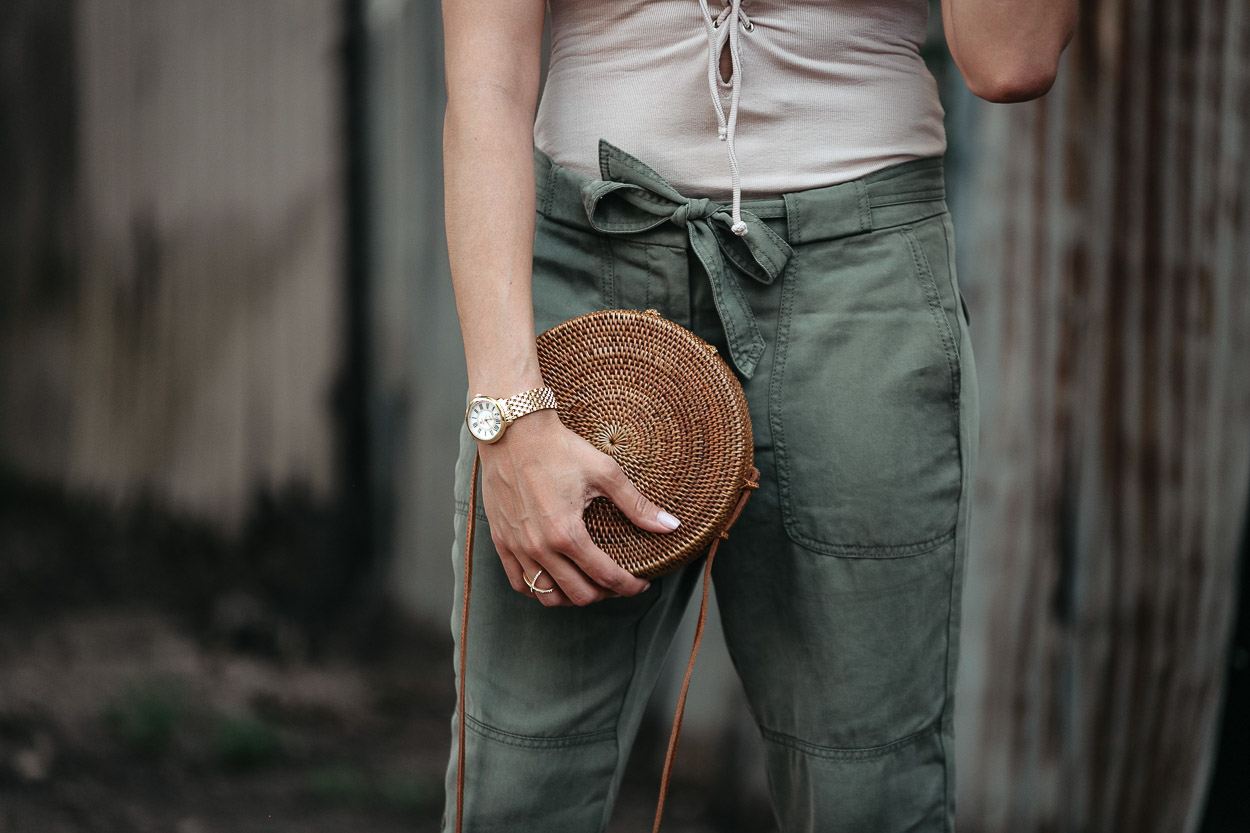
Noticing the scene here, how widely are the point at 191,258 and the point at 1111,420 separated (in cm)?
276

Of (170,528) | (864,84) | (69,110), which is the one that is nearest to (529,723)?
(864,84)

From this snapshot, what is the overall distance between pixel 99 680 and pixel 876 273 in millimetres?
2837

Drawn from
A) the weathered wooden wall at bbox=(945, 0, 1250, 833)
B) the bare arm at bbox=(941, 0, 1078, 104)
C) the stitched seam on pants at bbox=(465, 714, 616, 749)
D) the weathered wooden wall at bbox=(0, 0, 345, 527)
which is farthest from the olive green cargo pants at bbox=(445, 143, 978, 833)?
the weathered wooden wall at bbox=(0, 0, 345, 527)

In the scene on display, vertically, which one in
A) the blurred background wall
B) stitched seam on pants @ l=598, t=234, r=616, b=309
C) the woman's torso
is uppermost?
the woman's torso

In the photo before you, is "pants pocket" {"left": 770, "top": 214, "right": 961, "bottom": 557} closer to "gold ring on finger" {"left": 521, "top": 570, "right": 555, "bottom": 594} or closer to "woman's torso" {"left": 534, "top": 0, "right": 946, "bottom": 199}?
"woman's torso" {"left": 534, "top": 0, "right": 946, "bottom": 199}

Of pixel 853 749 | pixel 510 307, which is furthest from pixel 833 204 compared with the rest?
pixel 853 749

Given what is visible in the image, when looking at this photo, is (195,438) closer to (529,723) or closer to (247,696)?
(247,696)

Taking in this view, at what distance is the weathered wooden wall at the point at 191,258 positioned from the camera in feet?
10.5

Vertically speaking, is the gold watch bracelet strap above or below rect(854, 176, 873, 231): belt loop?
below

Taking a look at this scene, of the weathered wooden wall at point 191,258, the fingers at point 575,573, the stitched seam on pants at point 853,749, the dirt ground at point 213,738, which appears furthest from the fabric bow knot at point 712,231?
the weathered wooden wall at point 191,258

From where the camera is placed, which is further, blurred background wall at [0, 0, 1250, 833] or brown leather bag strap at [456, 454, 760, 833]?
blurred background wall at [0, 0, 1250, 833]

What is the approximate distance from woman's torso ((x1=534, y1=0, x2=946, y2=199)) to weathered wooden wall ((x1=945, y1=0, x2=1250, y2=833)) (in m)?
1.28

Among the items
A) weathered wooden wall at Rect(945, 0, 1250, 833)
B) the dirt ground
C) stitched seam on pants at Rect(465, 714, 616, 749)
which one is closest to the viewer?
stitched seam on pants at Rect(465, 714, 616, 749)

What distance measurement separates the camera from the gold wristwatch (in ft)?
3.18
